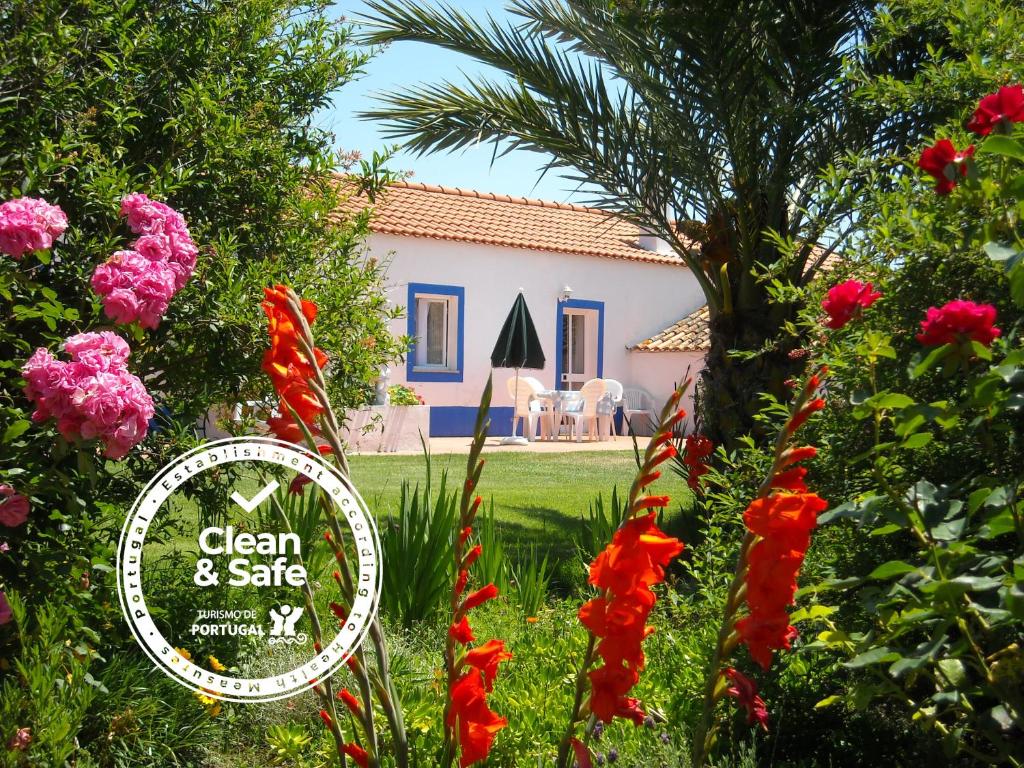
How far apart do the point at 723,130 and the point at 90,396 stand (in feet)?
13.4

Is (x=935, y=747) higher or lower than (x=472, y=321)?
lower

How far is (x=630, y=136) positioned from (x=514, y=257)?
36.4 feet

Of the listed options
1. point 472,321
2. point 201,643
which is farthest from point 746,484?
point 472,321

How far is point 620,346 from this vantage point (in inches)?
733

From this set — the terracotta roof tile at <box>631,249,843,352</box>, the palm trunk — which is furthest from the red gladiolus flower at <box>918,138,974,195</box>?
the terracotta roof tile at <box>631,249,843,352</box>

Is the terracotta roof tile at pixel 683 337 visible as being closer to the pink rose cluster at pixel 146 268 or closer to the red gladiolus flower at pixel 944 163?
the pink rose cluster at pixel 146 268

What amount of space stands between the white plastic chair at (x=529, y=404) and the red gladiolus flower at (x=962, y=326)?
14.0 metres

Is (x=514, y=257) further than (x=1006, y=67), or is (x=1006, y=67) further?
(x=514, y=257)

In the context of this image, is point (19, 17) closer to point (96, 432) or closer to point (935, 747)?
point (96, 432)

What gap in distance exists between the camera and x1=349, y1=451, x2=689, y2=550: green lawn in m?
6.65

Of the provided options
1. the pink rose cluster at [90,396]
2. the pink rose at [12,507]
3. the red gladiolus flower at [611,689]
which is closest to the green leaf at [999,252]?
the red gladiolus flower at [611,689]

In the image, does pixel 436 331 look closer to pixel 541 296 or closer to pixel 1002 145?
pixel 541 296

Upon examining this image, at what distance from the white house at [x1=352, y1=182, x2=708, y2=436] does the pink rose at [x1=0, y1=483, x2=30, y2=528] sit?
12.5 meters

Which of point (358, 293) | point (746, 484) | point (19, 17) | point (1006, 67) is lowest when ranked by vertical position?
point (746, 484)
